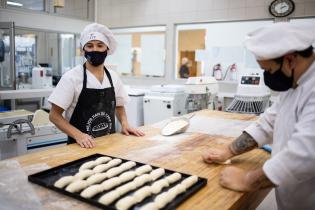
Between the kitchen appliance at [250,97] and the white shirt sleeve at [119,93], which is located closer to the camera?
the white shirt sleeve at [119,93]

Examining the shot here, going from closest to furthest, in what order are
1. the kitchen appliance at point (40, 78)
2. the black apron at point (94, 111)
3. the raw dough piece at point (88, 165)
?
1. the raw dough piece at point (88, 165)
2. the black apron at point (94, 111)
3. the kitchen appliance at point (40, 78)

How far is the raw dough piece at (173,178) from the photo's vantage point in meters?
1.11

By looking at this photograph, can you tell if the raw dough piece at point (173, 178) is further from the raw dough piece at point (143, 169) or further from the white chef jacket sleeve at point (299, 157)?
the white chef jacket sleeve at point (299, 157)

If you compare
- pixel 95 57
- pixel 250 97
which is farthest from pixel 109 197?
pixel 250 97

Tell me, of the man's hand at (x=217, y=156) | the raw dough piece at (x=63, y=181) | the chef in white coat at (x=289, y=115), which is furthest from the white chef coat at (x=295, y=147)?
the raw dough piece at (x=63, y=181)

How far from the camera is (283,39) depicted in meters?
1.00

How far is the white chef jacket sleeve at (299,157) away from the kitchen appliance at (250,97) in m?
2.19

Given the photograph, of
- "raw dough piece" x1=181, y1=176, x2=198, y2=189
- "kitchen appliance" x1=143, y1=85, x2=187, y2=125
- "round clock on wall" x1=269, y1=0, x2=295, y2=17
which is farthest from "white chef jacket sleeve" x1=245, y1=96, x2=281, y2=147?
A: "round clock on wall" x1=269, y1=0, x2=295, y2=17

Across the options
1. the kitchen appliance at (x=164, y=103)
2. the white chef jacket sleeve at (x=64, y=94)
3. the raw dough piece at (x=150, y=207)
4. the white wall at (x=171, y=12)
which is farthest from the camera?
the white wall at (x=171, y=12)

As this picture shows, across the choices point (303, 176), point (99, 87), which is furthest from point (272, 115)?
point (99, 87)

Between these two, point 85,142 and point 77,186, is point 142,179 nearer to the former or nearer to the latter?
point 77,186

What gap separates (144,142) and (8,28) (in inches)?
142

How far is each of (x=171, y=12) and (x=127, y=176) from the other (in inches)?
172

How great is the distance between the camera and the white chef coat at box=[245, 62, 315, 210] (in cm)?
98
